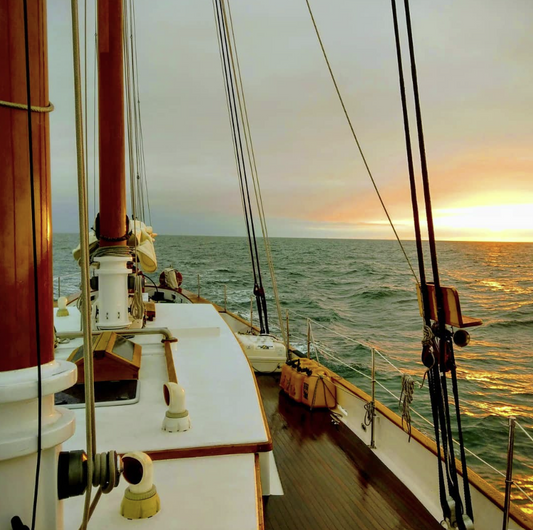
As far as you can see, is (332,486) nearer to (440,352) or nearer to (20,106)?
(440,352)

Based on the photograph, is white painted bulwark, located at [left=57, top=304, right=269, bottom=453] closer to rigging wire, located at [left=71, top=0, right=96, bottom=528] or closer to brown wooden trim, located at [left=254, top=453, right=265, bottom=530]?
brown wooden trim, located at [left=254, top=453, right=265, bottom=530]

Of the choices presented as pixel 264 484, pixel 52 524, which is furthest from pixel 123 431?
pixel 52 524

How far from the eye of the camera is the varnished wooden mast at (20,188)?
0.99 metres

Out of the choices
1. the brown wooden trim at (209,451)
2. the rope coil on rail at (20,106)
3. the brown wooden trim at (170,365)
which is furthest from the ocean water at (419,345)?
the rope coil on rail at (20,106)

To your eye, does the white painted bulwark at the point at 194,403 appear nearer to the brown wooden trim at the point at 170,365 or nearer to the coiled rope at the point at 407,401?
the brown wooden trim at the point at 170,365

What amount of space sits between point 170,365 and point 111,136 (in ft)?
6.63

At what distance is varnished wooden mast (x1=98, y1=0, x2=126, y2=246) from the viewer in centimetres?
379

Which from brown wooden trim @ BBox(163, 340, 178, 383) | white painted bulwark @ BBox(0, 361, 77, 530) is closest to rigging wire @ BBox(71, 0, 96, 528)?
white painted bulwark @ BBox(0, 361, 77, 530)

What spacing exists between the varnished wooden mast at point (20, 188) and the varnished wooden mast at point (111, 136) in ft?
9.36

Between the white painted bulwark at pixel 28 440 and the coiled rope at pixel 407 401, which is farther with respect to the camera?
the coiled rope at pixel 407 401

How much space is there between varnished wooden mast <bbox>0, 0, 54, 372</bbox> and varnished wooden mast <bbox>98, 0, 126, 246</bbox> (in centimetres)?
285

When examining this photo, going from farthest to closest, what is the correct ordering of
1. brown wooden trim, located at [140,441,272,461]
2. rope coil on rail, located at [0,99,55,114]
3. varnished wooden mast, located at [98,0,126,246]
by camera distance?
1. varnished wooden mast, located at [98,0,126,246]
2. brown wooden trim, located at [140,441,272,461]
3. rope coil on rail, located at [0,99,55,114]

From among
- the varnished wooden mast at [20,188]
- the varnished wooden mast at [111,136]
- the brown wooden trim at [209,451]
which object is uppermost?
the varnished wooden mast at [111,136]

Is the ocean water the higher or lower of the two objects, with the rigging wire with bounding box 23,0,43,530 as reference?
lower
